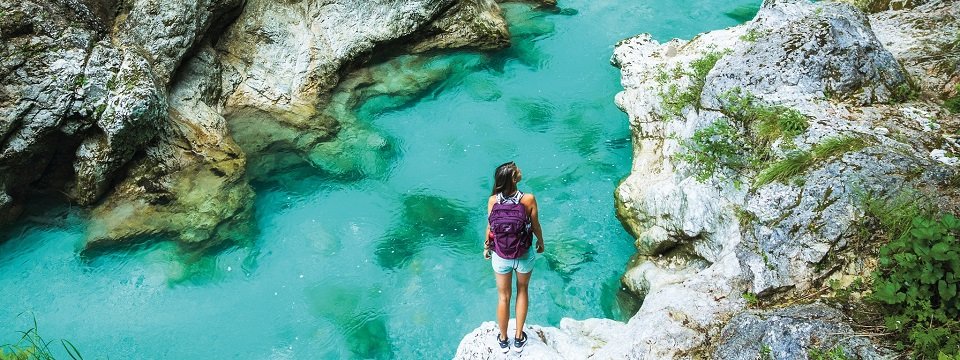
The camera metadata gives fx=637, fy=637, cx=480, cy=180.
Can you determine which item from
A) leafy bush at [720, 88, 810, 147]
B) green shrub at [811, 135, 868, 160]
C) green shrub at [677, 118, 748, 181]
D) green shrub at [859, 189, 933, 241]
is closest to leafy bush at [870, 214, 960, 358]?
green shrub at [859, 189, 933, 241]

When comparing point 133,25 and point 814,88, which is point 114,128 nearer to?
point 133,25

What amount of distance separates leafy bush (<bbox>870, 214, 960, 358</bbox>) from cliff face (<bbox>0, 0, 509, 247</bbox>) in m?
7.38

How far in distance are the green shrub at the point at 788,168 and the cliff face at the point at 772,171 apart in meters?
0.01

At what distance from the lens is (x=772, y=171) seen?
5.70 meters

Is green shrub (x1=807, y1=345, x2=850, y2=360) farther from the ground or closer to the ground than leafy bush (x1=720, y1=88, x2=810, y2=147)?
closer to the ground

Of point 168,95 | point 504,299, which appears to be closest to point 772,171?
point 504,299

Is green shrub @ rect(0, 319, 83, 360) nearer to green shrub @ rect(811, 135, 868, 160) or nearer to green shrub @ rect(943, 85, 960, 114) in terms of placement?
green shrub @ rect(811, 135, 868, 160)

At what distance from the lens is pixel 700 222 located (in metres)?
6.40

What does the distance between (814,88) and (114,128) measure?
816cm

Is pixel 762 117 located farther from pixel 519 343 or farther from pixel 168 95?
pixel 168 95

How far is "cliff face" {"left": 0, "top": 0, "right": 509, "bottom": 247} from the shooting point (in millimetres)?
7801

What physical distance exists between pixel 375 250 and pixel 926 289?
586 cm

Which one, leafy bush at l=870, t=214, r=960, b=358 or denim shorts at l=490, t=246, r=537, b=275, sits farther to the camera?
denim shorts at l=490, t=246, r=537, b=275

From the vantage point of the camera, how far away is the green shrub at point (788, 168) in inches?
220
